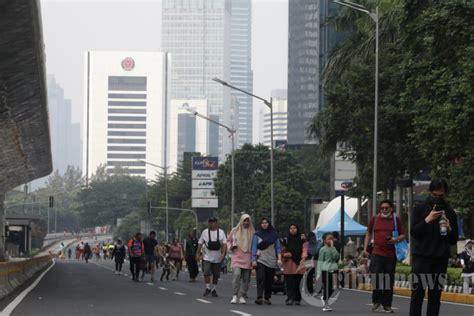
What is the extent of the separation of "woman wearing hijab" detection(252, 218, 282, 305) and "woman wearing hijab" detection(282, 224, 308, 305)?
311 mm

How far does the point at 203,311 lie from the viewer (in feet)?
68.2

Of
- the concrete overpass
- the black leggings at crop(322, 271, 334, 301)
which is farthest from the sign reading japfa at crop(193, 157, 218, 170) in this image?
the black leggings at crop(322, 271, 334, 301)

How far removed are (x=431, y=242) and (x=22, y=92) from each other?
76.5ft

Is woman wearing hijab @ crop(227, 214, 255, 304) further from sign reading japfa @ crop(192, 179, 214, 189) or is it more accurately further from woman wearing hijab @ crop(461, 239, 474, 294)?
sign reading japfa @ crop(192, 179, 214, 189)

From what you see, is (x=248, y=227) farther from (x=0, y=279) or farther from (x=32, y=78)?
(x=32, y=78)

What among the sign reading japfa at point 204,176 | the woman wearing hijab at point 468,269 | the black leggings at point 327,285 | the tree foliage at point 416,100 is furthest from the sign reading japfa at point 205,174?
the black leggings at point 327,285

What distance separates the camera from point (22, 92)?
3550 cm

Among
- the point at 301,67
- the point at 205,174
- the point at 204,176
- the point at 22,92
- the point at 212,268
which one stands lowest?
the point at 212,268

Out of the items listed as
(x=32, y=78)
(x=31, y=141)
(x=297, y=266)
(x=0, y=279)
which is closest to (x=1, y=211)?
(x=31, y=141)

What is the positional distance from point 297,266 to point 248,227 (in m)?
1.13

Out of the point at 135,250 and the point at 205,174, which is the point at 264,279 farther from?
the point at 205,174

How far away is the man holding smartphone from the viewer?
13.5m

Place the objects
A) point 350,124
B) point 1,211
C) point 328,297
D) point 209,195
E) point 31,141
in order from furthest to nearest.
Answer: point 209,195
point 1,211
point 31,141
point 350,124
point 328,297

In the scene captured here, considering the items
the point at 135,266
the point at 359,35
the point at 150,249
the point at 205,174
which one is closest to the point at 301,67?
the point at 205,174
